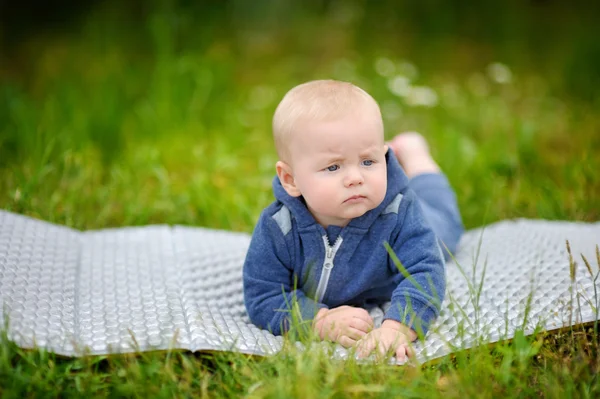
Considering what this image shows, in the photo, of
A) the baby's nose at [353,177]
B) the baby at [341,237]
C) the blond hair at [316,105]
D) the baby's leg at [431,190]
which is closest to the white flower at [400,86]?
the baby's leg at [431,190]

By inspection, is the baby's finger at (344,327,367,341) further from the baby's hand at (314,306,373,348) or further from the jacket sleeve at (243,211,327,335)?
the jacket sleeve at (243,211,327,335)

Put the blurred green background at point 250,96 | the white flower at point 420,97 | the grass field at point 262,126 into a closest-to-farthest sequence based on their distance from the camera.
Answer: the grass field at point 262,126
the blurred green background at point 250,96
the white flower at point 420,97

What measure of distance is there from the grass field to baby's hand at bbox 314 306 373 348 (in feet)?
0.45

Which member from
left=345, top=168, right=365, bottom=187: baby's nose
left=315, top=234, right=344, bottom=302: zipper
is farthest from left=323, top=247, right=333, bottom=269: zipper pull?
left=345, top=168, right=365, bottom=187: baby's nose

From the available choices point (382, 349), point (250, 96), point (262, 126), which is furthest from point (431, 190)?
point (250, 96)

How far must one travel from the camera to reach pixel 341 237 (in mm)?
1687

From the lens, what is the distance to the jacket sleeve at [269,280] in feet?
5.54

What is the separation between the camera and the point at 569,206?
2486mm

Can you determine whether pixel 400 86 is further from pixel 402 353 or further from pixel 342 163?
pixel 402 353

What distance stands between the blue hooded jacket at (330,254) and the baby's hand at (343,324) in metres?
0.05

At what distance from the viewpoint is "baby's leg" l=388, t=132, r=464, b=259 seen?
7.12ft

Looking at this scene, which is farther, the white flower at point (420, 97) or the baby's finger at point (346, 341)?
the white flower at point (420, 97)

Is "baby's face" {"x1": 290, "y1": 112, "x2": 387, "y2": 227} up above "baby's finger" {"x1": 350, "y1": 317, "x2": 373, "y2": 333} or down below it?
above

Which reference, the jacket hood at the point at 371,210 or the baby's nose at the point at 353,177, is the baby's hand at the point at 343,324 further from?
the baby's nose at the point at 353,177
